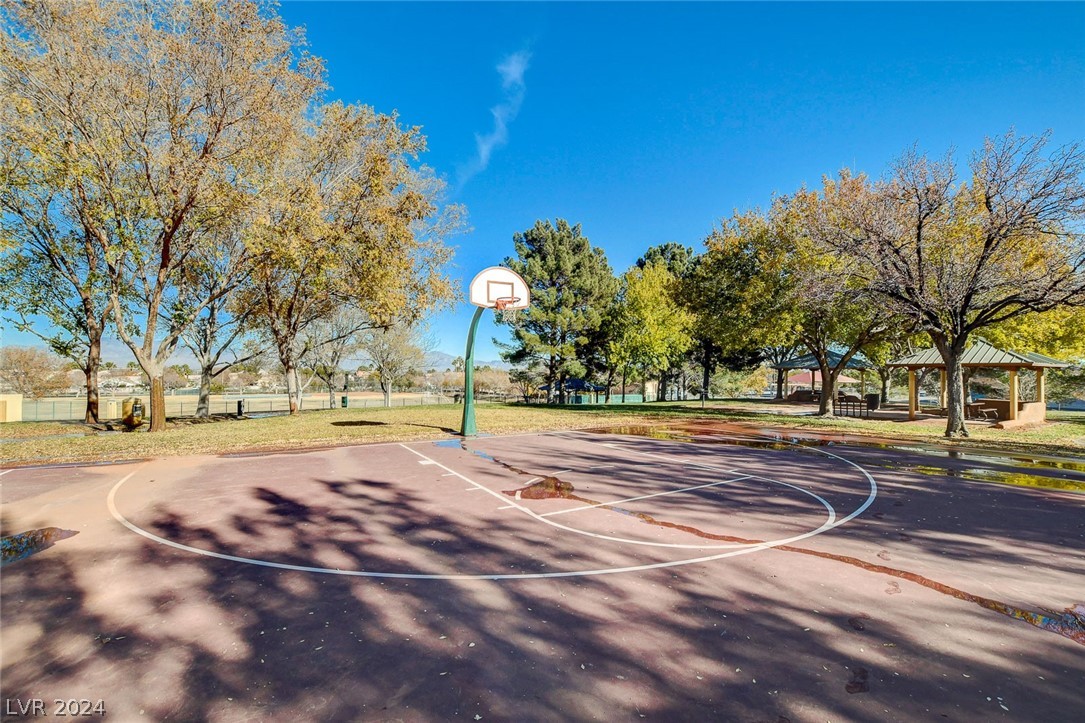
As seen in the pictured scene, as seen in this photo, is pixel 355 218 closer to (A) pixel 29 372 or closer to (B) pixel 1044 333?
(B) pixel 1044 333

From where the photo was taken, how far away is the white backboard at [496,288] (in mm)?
15422

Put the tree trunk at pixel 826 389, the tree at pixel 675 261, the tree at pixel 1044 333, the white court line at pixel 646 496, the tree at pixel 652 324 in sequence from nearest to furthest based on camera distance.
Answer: the white court line at pixel 646 496, the tree at pixel 1044 333, the tree trunk at pixel 826 389, the tree at pixel 652 324, the tree at pixel 675 261

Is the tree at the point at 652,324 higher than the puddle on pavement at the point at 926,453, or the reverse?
the tree at the point at 652,324

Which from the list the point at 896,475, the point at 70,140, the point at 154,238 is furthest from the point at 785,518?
the point at 154,238

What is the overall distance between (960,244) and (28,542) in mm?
26159

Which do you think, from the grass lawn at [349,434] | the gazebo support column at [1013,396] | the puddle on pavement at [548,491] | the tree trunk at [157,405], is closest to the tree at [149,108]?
the tree trunk at [157,405]

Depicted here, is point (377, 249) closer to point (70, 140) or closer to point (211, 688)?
point (70, 140)

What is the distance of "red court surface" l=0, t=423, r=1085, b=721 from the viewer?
3.06 meters

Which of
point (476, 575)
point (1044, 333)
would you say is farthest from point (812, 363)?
point (476, 575)

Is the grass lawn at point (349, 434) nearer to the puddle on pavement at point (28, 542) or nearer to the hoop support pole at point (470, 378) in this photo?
the hoop support pole at point (470, 378)

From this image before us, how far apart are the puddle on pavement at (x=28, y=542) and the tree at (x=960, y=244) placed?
841 inches

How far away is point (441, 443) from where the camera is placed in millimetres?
14320

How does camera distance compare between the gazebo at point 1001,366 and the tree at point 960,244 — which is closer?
the tree at point 960,244

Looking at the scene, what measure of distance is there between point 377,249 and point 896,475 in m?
18.2
